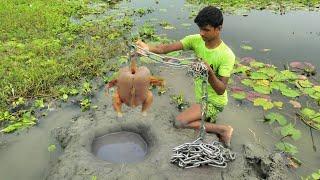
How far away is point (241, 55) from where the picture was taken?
7.96m

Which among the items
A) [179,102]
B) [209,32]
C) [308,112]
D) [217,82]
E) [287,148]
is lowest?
[287,148]

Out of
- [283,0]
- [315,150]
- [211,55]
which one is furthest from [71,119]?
[283,0]

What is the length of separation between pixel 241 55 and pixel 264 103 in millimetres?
2108

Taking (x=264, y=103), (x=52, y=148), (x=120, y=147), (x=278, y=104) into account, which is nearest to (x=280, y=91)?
(x=278, y=104)

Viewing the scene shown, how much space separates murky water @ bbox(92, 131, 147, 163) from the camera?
459 centimetres

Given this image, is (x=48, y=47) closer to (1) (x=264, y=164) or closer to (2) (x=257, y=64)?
(2) (x=257, y=64)

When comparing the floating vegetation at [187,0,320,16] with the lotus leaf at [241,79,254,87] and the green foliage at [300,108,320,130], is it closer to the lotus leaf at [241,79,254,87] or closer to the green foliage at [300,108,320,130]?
the lotus leaf at [241,79,254,87]

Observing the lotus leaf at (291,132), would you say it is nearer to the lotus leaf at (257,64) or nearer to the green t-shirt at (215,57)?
the green t-shirt at (215,57)

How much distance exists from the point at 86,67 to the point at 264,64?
3305 mm

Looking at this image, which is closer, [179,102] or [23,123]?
[23,123]

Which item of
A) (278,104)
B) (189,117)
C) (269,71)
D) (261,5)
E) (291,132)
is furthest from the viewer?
(261,5)

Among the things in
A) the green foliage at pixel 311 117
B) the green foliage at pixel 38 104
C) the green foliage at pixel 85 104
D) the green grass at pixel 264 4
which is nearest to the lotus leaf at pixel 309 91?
Answer: the green foliage at pixel 311 117

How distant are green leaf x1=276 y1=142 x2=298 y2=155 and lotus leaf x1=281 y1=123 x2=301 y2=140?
20 centimetres

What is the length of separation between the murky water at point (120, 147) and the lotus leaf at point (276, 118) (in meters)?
1.99
